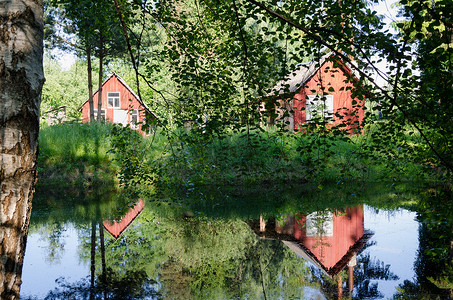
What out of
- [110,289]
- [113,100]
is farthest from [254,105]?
[113,100]

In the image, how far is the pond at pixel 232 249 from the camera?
7223 mm

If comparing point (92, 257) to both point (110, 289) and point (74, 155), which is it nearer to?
point (110, 289)

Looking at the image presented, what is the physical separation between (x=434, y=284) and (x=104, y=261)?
683cm

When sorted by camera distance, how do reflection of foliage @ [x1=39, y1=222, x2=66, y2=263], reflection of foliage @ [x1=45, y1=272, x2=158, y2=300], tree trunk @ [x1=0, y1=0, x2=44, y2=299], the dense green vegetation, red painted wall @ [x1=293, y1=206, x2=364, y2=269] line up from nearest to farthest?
1. tree trunk @ [x1=0, y1=0, x2=44, y2=299]
2. the dense green vegetation
3. reflection of foliage @ [x1=45, y1=272, x2=158, y2=300]
4. red painted wall @ [x1=293, y1=206, x2=364, y2=269]
5. reflection of foliage @ [x1=39, y1=222, x2=66, y2=263]

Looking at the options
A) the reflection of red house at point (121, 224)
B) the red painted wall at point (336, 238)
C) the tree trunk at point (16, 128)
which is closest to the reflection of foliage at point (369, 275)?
the red painted wall at point (336, 238)

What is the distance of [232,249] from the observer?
9648 millimetres

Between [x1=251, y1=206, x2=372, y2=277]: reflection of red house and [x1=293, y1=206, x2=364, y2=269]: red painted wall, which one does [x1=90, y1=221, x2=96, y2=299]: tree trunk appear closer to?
[x1=251, y1=206, x2=372, y2=277]: reflection of red house

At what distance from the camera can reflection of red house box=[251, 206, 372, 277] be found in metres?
8.84

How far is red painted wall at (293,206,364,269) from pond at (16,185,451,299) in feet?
0.10

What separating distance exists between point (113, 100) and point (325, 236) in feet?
106

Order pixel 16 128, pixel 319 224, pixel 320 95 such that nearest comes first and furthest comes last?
pixel 16 128
pixel 320 95
pixel 319 224

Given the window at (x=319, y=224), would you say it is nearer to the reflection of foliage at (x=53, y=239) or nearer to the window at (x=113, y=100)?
the reflection of foliage at (x=53, y=239)

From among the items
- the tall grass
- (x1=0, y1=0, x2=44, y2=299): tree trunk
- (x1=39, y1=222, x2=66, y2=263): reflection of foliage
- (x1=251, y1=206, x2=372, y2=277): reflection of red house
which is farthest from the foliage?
(x1=0, y1=0, x2=44, y2=299): tree trunk

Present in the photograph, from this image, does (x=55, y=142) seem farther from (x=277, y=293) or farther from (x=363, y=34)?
(x=363, y=34)
